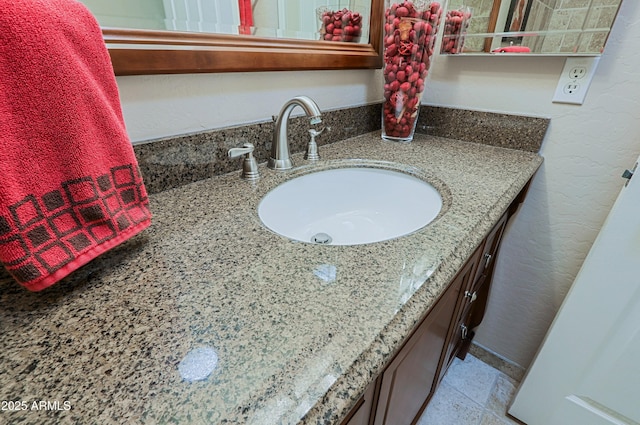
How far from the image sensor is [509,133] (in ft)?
3.11

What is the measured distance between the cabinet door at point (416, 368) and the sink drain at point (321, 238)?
275 mm

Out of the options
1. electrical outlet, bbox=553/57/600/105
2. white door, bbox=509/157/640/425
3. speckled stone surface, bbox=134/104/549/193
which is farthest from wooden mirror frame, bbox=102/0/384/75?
white door, bbox=509/157/640/425

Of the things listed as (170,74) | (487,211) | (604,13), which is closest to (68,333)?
(170,74)

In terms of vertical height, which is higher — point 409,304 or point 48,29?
point 48,29

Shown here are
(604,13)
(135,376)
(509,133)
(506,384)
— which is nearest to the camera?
(135,376)

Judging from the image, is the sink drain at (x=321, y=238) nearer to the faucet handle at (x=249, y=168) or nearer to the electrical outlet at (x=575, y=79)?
the faucet handle at (x=249, y=168)

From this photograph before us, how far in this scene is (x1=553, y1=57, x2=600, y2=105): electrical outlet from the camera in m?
0.79

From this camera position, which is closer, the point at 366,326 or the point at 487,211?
the point at 366,326

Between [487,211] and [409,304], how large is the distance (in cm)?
31

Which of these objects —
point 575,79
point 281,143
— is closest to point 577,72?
point 575,79

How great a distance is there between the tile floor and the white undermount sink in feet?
2.59

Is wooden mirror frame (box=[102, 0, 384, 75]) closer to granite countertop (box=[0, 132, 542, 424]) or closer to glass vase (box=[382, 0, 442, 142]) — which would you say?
glass vase (box=[382, 0, 442, 142])

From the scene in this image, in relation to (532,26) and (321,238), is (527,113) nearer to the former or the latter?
(532,26)

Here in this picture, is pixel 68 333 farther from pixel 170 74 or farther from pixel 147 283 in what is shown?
pixel 170 74
